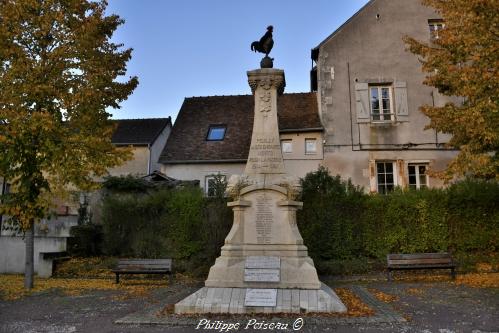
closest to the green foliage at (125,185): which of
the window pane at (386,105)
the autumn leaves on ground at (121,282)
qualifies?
the autumn leaves on ground at (121,282)

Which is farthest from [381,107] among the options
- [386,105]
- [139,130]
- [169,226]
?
[139,130]

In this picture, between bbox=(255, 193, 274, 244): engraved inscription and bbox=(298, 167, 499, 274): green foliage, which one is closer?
bbox=(255, 193, 274, 244): engraved inscription

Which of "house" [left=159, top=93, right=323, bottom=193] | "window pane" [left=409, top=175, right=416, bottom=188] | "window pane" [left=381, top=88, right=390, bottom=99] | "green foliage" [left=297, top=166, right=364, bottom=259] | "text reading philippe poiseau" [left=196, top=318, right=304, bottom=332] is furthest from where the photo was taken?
"house" [left=159, top=93, right=323, bottom=193]

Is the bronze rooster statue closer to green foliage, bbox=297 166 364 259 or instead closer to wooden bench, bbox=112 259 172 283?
green foliage, bbox=297 166 364 259

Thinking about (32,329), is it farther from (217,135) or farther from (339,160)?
Result: (217,135)

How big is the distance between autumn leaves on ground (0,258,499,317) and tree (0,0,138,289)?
32.9 inches

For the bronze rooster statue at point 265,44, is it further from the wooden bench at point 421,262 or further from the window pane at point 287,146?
the window pane at point 287,146

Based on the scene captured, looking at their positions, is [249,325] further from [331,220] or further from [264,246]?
[331,220]

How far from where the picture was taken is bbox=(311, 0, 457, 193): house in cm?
1730

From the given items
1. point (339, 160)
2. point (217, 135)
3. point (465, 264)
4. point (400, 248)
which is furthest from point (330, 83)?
point (465, 264)

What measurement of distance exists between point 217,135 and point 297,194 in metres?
12.7

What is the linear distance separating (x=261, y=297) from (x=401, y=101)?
13.2 m

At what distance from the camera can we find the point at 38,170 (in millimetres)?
10000

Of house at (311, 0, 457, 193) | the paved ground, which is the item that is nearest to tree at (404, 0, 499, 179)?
the paved ground
